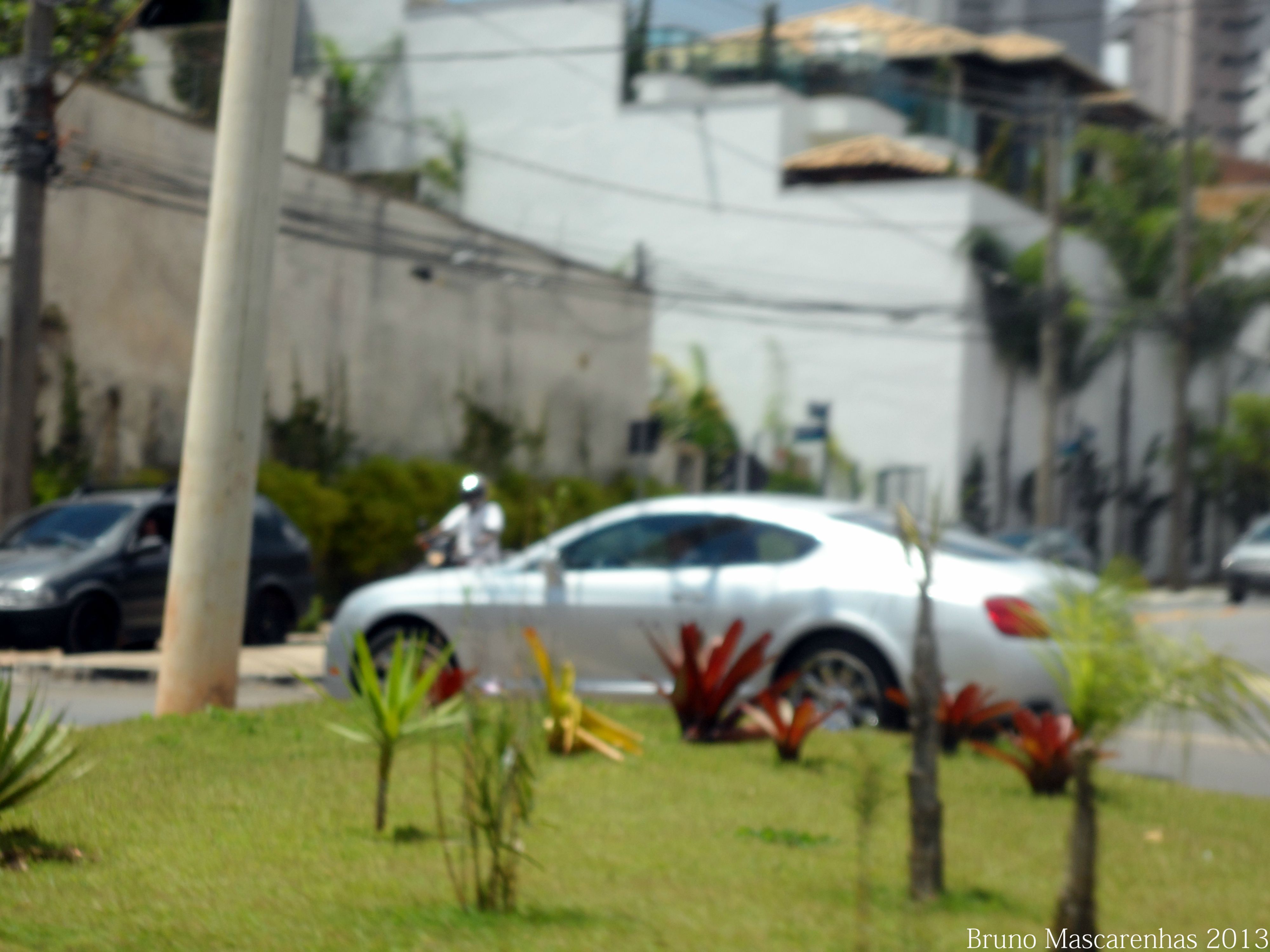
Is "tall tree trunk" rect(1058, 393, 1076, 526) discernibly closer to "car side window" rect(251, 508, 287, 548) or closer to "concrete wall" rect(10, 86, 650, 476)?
"concrete wall" rect(10, 86, 650, 476)

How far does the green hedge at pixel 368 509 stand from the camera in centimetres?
2183

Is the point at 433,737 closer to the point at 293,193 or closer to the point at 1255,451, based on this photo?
the point at 293,193

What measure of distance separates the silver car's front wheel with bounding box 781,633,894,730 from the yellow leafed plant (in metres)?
1.48

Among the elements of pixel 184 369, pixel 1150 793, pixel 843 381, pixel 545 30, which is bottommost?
pixel 1150 793

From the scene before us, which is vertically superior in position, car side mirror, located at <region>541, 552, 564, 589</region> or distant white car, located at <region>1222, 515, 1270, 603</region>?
distant white car, located at <region>1222, 515, 1270, 603</region>

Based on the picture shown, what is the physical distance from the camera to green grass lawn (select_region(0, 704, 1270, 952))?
4.59 m

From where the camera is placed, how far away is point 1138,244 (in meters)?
45.6

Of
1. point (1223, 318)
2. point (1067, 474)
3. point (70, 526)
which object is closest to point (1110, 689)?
point (70, 526)

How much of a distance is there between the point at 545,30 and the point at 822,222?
29.1ft

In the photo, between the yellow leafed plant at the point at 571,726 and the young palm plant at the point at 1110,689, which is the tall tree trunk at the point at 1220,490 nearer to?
the yellow leafed plant at the point at 571,726

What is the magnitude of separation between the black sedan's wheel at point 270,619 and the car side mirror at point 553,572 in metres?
7.67

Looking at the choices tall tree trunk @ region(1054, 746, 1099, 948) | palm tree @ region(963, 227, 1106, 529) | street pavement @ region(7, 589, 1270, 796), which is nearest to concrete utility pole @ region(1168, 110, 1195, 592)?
palm tree @ region(963, 227, 1106, 529)

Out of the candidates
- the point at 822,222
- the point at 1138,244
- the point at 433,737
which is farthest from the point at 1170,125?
the point at 433,737

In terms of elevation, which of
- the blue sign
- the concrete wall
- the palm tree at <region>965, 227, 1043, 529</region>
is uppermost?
the palm tree at <region>965, 227, 1043, 529</region>
